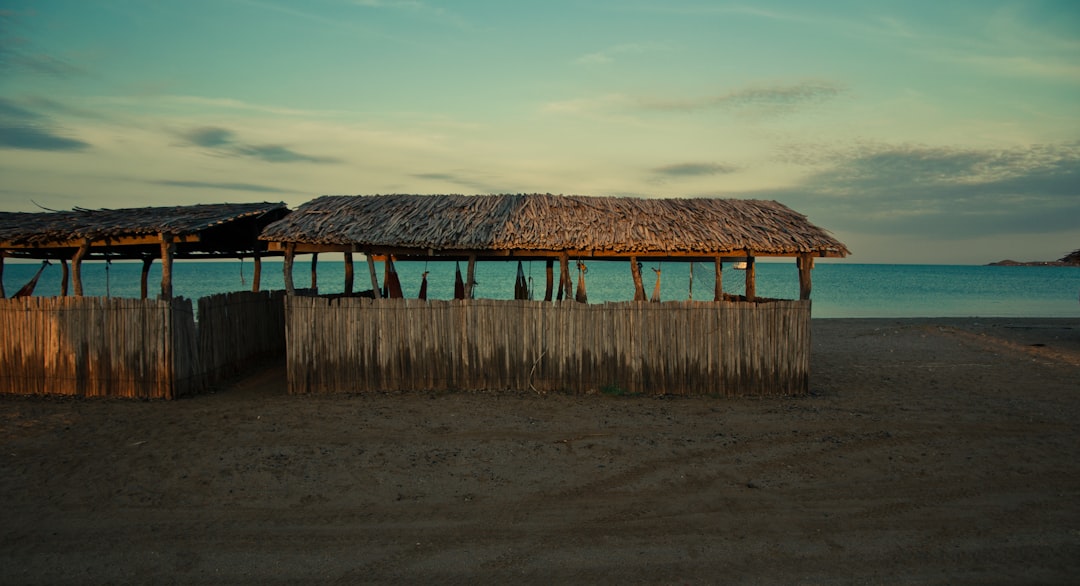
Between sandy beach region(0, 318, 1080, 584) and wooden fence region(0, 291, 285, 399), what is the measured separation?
528mm

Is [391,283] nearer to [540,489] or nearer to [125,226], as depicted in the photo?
[125,226]

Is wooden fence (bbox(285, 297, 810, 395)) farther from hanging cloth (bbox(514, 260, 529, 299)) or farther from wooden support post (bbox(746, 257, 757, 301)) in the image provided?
hanging cloth (bbox(514, 260, 529, 299))

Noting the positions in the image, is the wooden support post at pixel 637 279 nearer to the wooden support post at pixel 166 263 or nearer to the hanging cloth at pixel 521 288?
the hanging cloth at pixel 521 288

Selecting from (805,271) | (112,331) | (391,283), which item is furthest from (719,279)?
(112,331)

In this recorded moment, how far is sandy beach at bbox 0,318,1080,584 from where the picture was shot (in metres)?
4.85

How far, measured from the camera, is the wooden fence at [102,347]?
962 centimetres

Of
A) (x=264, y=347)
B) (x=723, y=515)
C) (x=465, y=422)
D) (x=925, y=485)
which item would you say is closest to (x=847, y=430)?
(x=925, y=485)

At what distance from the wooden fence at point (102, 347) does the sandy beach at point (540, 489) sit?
528 mm

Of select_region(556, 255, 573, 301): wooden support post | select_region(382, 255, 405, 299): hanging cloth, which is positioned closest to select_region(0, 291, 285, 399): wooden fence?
select_region(382, 255, 405, 299): hanging cloth

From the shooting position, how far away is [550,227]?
10.6 m

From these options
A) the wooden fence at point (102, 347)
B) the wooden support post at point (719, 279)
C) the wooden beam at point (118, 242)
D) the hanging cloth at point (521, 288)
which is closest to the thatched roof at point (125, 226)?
the wooden beam at point (118, 242)

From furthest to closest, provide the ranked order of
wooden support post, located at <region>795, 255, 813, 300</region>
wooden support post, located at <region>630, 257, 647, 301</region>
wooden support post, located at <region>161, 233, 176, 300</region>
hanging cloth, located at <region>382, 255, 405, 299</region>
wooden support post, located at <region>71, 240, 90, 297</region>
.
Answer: hanging cloth, located at <region>382, 255, 405, 299</region>
wooden support post, located at <region>630, 257, 647, 301</region>
wooden support post, located at <region>795, 255, 813, 300</region>
wooden support post, located at <region>71, 240, 90, 297</region>
wooden support post, located at <region>161, 233, 176, 300</region>

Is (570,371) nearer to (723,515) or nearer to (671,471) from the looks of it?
(671,471)

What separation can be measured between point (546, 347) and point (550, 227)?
188 centimetres
